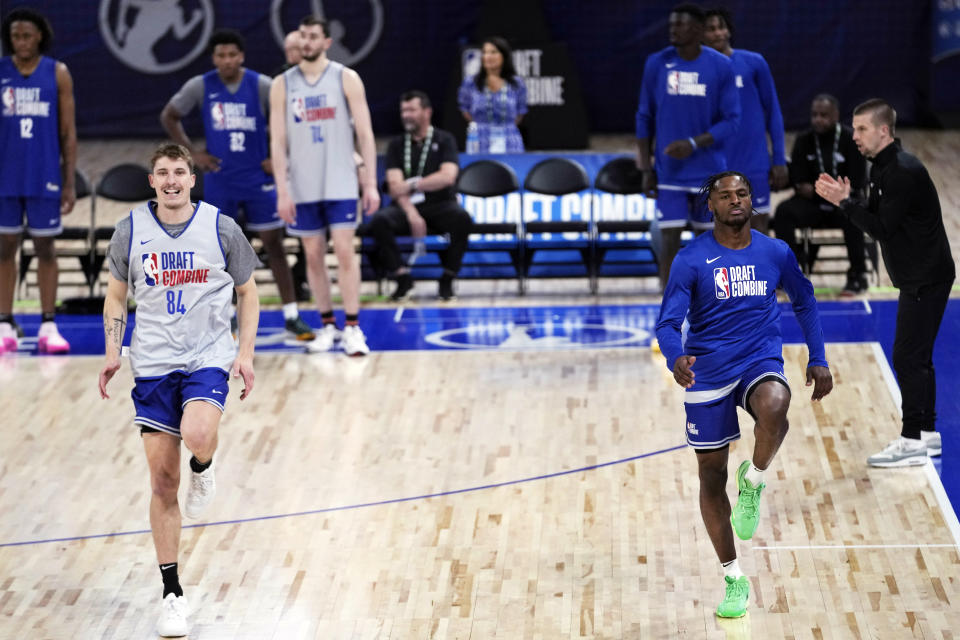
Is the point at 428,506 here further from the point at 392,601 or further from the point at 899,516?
the point at 899,516

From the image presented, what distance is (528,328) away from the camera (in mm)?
10656

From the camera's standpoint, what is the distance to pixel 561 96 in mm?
17203

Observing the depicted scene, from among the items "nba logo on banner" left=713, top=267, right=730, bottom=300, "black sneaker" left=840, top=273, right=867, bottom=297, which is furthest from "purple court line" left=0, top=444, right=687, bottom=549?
"black sneaker" left=840, top=273, right=867, bottom=297

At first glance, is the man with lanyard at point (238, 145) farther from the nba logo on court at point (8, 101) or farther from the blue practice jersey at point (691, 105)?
the blue practice jersey at point (691, 105)

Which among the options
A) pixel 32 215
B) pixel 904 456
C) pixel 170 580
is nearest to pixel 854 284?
pixel 904 456

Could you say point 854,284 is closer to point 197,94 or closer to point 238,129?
point 238,129

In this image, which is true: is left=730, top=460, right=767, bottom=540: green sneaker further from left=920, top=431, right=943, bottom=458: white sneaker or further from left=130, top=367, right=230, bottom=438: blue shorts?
left=920, top=431, right=943, bottom=458: white sneaker

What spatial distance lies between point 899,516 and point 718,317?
5.65 ft

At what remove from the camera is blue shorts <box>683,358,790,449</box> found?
17.6 ft

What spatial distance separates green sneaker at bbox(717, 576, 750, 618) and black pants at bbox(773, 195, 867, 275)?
640 centimetres

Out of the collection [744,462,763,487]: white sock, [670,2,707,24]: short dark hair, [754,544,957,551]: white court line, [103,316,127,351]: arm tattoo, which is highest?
[670,2,707,24]: short dark hair

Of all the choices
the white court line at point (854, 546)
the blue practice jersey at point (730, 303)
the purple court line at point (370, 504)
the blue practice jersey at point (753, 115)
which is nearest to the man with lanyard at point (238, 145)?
the blue practice jersey at point (753, 115)

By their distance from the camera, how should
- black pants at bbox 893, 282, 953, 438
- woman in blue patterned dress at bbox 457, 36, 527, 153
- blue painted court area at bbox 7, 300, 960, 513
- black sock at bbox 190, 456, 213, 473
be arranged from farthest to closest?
woman in blue patterned dress at bbox 457, 36, 527, 153 < blue painted court area at bbox 7, 300, 960, 513 < black pants at bbox 893, 282, 953, 438 < black sock at bbox 190, 456, 213, 473

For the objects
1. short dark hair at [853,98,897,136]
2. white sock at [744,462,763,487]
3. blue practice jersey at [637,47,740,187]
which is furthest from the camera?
blue practice jersey at [637,47,740,187]
